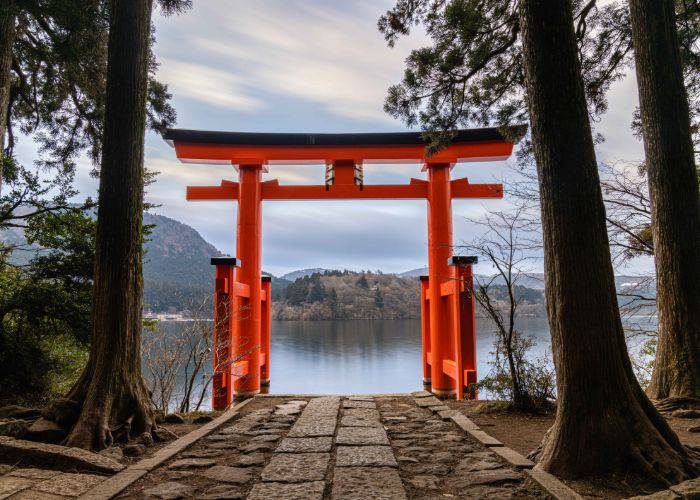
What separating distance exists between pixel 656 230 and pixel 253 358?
527 centimetres

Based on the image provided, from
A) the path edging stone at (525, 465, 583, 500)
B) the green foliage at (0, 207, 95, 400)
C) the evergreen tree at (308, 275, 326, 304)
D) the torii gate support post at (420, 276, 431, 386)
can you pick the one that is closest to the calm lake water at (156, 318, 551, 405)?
the torii gate support post at (420, 276, 431, 386)

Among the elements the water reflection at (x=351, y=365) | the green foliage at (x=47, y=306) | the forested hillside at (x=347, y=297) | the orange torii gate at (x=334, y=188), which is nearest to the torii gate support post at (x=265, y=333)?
the orange torii gate at (x=334, y=188)

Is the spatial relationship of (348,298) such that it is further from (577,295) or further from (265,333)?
(577,295)

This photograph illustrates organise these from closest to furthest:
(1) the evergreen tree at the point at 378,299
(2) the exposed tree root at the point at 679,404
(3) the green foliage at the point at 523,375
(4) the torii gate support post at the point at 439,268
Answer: (2) the exposed tree root at the point at 679,404 → (3) the green foliage at the point at 523,375 → (4) the torii gate support post at the point at 439,268 → (1) the evergreen tree at the point at 378,299

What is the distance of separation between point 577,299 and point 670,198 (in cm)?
206

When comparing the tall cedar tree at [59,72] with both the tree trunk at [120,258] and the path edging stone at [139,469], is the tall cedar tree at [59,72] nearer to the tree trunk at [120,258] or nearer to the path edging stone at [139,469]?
the tree trunk at [120,258]

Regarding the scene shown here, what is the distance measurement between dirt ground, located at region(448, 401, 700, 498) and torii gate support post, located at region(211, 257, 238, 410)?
9.28 feet

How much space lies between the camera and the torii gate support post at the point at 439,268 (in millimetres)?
7062

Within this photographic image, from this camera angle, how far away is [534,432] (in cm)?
343

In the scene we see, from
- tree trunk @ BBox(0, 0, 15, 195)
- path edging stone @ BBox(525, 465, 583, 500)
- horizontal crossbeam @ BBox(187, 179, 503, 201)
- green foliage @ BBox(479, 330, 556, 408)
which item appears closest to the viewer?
path edging stone @ BBox(525, 465, 583, 500)

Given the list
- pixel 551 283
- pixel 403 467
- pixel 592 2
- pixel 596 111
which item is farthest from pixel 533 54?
pixel 596 111

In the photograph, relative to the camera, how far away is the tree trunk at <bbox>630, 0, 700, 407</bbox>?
3619 mm

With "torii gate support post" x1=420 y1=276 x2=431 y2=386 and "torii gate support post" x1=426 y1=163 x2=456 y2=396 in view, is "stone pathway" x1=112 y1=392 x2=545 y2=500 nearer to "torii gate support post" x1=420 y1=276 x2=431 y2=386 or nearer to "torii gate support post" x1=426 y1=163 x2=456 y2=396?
"torii gate support post" x1=426 y1=163 x2=456 y2=396

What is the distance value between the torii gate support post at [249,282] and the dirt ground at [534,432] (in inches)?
123
